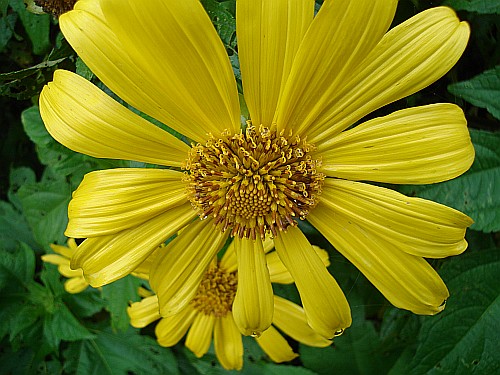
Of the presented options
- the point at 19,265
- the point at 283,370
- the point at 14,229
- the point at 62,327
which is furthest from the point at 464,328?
the point at 14,229

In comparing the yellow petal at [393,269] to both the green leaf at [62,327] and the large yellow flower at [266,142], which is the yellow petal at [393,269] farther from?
the green leaf at [62,327]

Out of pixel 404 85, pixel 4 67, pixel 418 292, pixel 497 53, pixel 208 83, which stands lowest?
pixel 418 292

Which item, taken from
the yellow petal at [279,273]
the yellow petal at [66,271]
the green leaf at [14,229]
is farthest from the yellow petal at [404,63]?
the green leaf at [14,229]

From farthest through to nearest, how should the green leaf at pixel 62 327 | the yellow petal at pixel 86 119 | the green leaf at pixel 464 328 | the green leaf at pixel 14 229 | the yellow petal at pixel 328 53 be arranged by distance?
1. the green leaf at pixel 14 229
2. the green leaf at pixel 62 327
3. the green leaf at pixel 464 328
4. the yellow petal at pixel 86 119
5. the yellow petal at pixel 328 53

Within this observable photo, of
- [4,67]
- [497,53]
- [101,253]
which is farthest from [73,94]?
[497,53]

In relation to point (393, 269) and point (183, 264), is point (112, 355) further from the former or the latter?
point (393, 269)

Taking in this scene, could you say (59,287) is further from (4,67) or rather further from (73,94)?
(73,94)

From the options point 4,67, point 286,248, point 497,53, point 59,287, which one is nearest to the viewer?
point 286,248
